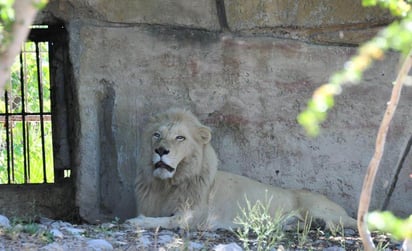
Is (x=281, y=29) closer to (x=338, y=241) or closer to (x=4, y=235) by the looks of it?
(x=338, y=241)

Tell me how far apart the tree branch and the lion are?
3260 mm

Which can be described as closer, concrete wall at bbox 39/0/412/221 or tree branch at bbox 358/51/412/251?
tree branch at bbox 358/51/412/251

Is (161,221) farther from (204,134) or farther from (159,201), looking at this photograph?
(204,134)

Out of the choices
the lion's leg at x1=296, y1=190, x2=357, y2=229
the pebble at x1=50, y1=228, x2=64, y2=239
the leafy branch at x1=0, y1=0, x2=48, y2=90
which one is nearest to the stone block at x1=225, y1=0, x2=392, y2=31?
the lion's leg at x1=296, y1=190, x2=357, y2=229

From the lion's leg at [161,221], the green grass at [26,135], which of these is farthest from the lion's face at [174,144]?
the green grass at [26,135]

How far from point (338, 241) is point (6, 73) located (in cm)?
465

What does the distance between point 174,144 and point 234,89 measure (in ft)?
3.55

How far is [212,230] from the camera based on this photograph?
24.6 feet

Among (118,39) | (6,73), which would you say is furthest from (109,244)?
(6,73)

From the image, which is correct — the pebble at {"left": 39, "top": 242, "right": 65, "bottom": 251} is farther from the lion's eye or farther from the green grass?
the green grass

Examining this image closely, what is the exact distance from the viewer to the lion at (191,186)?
7.65 m

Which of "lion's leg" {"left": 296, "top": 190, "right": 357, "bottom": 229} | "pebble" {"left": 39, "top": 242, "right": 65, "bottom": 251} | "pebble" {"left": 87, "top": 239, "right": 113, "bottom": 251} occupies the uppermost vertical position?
"pebble" {"left": 39, "top": 242, "right": 65, "bottom": 251}

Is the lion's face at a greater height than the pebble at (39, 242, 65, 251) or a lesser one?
→ greater

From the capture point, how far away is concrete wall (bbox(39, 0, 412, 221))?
8.31m
